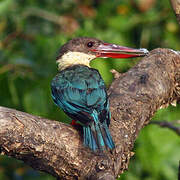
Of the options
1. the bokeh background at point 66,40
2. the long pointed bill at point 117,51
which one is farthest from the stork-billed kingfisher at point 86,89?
the bokeh background at point 66,40

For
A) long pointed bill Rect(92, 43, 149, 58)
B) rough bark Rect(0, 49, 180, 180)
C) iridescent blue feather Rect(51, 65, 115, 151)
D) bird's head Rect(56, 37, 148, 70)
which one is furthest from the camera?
bird's head Rect(56, 37, 148, 70)

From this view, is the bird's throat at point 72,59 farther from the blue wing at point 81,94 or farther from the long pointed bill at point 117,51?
the blue wing at point 81,94

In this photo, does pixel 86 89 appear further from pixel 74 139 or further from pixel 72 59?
pixel 72 59

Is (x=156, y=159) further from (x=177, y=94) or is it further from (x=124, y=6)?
(x=124, y=6)

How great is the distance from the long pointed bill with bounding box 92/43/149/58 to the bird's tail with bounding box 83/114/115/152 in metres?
0.94

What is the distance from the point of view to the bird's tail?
2812 mm

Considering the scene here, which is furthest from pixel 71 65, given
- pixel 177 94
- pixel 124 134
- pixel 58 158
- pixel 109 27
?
pixel 109 27

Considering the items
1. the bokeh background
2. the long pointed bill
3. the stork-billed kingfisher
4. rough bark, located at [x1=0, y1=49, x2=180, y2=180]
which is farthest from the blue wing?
the bokeh background

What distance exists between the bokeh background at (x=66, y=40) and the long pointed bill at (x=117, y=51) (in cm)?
26

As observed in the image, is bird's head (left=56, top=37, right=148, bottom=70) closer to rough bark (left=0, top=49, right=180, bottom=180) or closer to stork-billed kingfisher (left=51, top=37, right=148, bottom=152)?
stork-billed kingfisher (left=51, top=37, right=148, bottom=152)

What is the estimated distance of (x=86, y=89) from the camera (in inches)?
132

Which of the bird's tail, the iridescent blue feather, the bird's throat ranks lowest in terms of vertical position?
the bird's tail

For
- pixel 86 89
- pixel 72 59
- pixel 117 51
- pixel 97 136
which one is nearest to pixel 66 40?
pixel 72 59

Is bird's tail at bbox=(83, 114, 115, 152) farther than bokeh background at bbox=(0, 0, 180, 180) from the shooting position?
No
